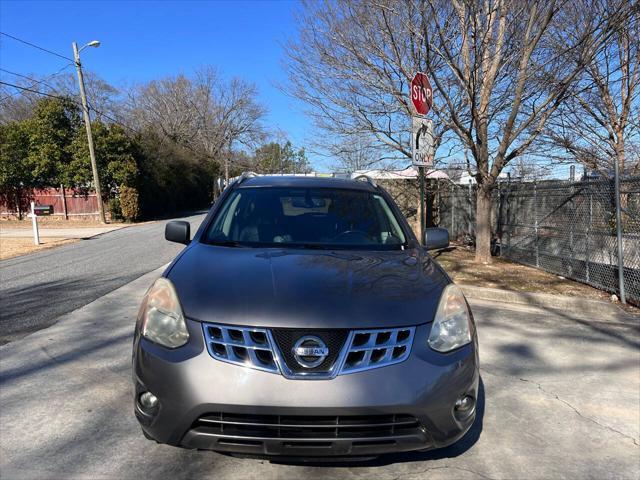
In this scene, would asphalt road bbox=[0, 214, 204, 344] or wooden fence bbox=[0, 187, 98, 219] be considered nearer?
asphalt road bbox=[0, 214, 204, 344]

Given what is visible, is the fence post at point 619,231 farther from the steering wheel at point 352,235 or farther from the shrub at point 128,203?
the shrub at point 128,203

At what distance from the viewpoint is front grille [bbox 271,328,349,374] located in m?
→ 2.31

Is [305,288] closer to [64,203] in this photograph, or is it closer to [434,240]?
[434,240]

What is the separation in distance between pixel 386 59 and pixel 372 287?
8.21 meters

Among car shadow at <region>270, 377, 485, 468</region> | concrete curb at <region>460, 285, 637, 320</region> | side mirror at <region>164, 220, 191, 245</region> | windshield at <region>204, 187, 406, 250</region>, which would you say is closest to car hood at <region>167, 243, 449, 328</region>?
windshield at <region>204, 187, 406, 250</region>

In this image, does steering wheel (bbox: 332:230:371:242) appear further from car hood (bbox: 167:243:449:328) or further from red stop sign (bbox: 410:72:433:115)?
red stop sign (bbox: 410:72:433:115)

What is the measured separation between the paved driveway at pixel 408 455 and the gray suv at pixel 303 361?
564 millimetres

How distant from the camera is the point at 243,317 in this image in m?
2.38

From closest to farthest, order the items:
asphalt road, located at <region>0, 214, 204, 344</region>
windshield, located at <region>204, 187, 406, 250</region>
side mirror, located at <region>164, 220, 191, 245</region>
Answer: windshield, located at <region>204, 187, 406, 250</region>, side mirror, located at <region>164, 220, 191, 245</region>, asphalt road, located at <region>0, 214, 204, 344</region>

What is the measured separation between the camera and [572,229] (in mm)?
8656

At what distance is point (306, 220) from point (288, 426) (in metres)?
1.91

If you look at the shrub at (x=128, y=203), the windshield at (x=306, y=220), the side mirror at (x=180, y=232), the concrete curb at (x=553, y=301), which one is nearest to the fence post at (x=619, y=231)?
the concrete curb at (x=553, y=301)

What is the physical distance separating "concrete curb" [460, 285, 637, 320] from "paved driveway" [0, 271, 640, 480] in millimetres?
1181

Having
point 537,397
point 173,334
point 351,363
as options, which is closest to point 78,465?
point 173,334
